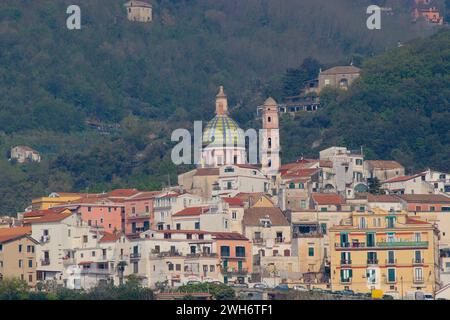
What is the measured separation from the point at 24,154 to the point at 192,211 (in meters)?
41.0

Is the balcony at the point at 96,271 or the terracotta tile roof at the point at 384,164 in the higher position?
the terracotta tile roof at the point at 384,164

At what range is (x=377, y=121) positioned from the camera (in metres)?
116

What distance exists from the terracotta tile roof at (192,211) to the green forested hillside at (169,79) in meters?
22.0

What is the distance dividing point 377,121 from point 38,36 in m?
47.1

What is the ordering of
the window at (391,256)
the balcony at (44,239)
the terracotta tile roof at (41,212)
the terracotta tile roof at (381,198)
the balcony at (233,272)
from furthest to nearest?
the terracotta tile roof at (41,212), the terracotta tile roof at (381,198), the balcony at (44,239), the balcony at (233,272), the window at (391,256)

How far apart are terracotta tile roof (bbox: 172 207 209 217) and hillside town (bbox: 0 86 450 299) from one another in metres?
0.08

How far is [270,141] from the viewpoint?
102m

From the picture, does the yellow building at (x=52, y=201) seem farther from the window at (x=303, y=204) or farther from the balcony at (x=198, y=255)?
the balcony at (x=198, y=255)

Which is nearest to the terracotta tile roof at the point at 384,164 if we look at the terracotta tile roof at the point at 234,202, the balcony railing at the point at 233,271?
the terracotta tile roof at the point at 234,202

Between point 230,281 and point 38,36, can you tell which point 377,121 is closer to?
point 230,281

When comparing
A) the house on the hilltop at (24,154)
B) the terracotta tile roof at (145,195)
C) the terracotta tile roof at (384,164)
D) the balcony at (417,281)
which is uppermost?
the house on the hilltop at (24,154)

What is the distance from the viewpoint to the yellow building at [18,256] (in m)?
85.8

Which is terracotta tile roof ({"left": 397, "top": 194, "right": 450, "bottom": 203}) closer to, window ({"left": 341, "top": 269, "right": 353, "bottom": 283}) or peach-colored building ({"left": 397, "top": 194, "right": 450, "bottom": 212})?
peach-colored building ({"left": 397, "top": 194, "right": 450, "bottom": 212})
